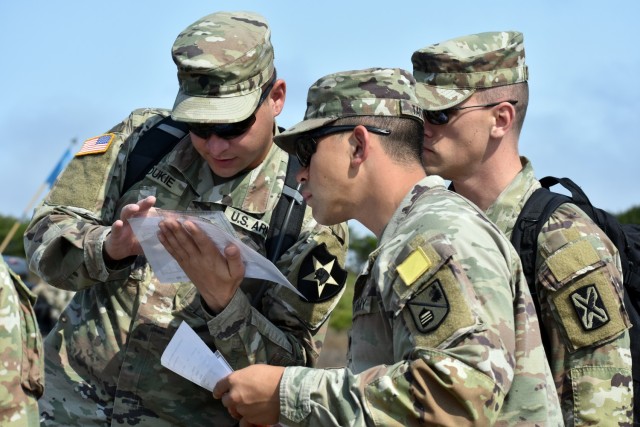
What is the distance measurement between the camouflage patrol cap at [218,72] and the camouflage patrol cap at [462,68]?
2.42ft

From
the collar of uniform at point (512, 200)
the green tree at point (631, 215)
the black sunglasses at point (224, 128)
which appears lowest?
the green tree at point (631, 215)

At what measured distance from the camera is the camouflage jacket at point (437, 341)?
3.32 metres

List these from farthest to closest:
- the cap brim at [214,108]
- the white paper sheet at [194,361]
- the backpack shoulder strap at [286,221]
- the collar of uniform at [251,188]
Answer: the collar of uniform at [251,188]
the backpack shoulder strap at [286,221]
the cap brim at [214,108]
the white paper sheet at [194,361]

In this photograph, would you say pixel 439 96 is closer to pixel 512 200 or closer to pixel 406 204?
A: pixel 512 200

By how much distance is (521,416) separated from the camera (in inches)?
139

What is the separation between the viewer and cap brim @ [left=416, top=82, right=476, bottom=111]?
5121mm

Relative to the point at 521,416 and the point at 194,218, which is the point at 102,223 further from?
the point at 521,416

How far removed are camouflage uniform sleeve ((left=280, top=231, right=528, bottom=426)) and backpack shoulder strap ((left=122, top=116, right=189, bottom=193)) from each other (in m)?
1.84

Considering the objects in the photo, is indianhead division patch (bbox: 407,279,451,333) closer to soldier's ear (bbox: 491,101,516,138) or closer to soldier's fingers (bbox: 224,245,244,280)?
soldier's fingers (bbox: 224,245,244,280)

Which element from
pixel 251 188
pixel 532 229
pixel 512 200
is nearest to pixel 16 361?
pixel 251 188

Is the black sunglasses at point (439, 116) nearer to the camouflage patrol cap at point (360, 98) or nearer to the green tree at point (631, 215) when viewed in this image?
the camouflage patrol cap at point (360, 98)

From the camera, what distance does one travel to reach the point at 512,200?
4945 mm

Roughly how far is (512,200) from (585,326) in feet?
2.40

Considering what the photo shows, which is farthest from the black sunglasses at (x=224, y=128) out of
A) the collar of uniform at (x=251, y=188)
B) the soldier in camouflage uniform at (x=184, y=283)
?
the collar of uniform at (x=251, y=188)
